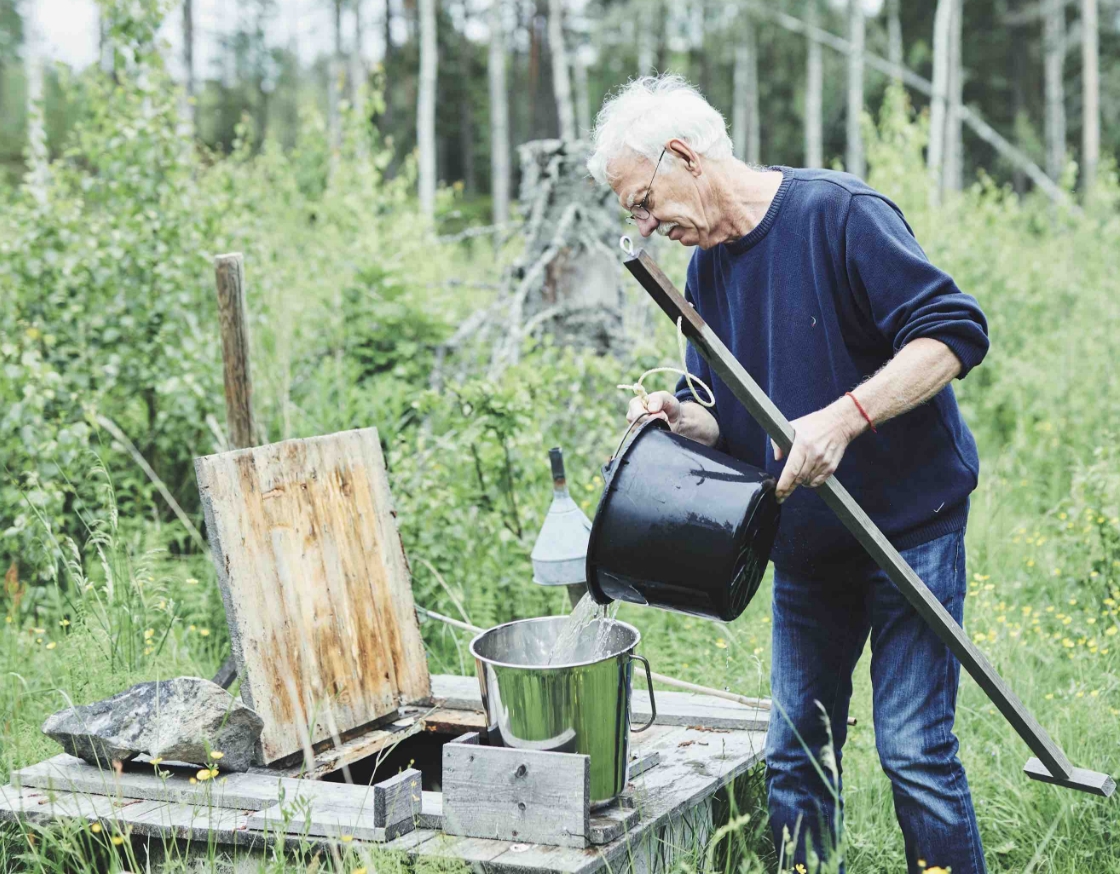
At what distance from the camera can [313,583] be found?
2.96 meters

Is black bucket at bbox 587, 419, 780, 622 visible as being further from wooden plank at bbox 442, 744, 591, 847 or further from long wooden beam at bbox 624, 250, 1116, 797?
wooden plank at bbox 442, 744, 591, 847

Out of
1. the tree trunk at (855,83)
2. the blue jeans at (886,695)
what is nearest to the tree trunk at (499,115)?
the tree trunk at (855,83)

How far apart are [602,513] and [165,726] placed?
4.01ft

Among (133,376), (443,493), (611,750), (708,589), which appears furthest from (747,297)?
(133,376)

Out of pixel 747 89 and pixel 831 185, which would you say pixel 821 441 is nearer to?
pixel 831 185

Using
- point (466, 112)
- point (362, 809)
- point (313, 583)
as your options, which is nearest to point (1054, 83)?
point (466, 112)

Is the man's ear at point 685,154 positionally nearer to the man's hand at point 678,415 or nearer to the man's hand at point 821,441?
the man's hand at point 678,415

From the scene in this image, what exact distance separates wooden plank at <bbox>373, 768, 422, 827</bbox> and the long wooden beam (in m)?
1.07

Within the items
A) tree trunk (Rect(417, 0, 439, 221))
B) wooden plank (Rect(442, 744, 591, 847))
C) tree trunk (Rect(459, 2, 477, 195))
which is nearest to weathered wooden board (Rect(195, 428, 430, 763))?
wooden plank (Rect(442, 744, 591, 847))

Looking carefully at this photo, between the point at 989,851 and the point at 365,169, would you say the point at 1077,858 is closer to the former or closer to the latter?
the point at 989,851

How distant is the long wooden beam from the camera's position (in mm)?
2080

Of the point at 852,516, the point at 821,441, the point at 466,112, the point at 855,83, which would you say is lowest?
the point at 852,516

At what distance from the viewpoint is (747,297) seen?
7.90 feet

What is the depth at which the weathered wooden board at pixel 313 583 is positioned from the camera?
2.73m
